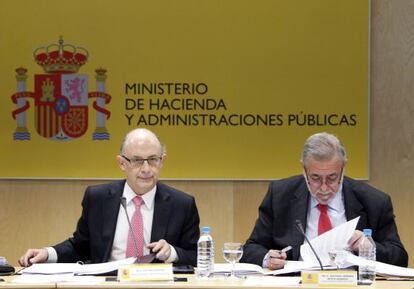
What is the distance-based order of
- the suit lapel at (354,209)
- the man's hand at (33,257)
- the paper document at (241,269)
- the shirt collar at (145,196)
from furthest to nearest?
the shirt collar at (145,196) < the suit lapel at (354,209) < the man's hand at (33,257) < the paper document at (241,269)

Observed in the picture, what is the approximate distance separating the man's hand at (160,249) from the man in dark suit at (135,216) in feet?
0.92

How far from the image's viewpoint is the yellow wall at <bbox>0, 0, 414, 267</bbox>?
6.32 metres

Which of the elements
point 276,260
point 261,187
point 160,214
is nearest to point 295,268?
point 276,260

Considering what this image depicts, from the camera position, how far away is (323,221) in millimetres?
4785

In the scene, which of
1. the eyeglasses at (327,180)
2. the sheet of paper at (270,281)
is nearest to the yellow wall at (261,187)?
the eyeglasses at (327,180)

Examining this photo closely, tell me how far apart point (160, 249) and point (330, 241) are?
2.77ft

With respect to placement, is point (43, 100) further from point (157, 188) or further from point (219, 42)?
point (157, 188)

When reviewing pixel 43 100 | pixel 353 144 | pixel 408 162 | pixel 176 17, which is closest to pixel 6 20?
pixel 43 100

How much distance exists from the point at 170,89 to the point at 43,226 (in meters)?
1.40

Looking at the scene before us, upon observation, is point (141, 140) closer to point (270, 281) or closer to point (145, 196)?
point (145, 196)

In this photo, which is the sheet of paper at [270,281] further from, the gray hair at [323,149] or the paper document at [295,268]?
the gray hair at [323,149]

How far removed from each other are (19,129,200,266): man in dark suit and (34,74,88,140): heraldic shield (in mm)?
1542

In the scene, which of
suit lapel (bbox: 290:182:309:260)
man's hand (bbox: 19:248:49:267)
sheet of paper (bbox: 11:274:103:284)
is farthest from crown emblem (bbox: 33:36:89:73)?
sheet of paper (bbox: 11:274:103:284)

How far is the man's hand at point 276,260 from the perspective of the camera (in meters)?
4.35
